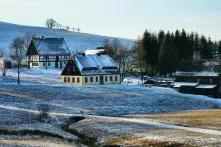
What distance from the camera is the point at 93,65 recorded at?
111 metres

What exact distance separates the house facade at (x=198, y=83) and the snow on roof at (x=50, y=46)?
39.5 metres

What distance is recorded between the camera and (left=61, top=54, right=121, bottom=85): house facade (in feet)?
355

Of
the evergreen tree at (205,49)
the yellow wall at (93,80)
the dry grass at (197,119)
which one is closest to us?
the dry grass at (197,119)

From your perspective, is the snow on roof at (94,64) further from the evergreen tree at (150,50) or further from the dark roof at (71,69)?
the evergreen tree at (150,50)

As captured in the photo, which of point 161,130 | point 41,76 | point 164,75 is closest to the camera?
point 161,130

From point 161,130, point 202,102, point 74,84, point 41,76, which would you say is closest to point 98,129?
point 161,130

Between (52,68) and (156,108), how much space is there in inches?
2367

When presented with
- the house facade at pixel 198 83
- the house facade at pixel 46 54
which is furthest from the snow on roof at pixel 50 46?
the house facade at pixel 198 83

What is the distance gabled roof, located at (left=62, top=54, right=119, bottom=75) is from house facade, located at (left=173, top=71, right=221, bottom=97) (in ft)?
44.0

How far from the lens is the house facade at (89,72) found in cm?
10812

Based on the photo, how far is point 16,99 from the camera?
81.2 meters

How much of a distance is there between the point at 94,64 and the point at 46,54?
2938cm

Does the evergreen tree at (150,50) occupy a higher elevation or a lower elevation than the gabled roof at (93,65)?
higher

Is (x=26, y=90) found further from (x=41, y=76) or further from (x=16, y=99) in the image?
(x=41, y=76)
